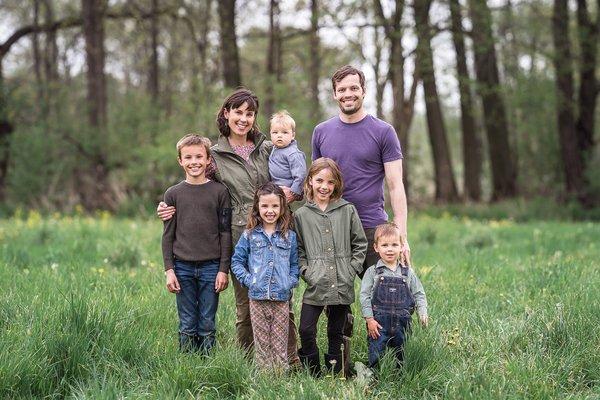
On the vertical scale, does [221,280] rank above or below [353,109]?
below

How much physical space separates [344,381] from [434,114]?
17.9m

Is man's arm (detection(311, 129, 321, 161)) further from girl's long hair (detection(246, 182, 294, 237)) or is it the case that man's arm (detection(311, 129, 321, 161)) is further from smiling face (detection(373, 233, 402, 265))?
smiling face (detection(373, 233, 402, 265))

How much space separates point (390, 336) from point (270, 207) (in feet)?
3.64

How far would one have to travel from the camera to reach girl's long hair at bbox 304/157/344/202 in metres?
4.40

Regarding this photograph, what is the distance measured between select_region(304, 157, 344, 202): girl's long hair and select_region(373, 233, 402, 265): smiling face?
415 millimetres

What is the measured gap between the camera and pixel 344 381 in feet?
13.8

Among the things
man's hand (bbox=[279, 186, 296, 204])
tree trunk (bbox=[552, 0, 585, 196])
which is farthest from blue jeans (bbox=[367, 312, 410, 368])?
tree trunk (bbox=[552, 0, 585, 196])

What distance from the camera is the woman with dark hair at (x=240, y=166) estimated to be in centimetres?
465

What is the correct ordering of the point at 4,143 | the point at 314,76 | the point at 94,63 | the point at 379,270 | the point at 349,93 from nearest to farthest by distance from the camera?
the point at 379,270, the point at 349,93, the point at 94,63, the point at 4,143, the point at 314,76

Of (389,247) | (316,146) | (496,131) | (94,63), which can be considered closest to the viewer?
(389,247)

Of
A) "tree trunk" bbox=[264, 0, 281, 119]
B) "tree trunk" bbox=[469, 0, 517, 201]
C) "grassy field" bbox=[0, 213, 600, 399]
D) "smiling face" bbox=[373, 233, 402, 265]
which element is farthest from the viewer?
"tree trunk" bbox=[469, 0, 517, 201]

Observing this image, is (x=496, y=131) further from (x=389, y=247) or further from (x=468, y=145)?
(x=389, y=247)

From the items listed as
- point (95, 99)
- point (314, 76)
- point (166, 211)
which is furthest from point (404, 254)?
point (314, 76)

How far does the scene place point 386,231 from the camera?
4312 millimetres
